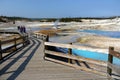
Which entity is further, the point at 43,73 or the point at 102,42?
the point at 102,42

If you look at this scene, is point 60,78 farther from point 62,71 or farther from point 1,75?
point 1,75

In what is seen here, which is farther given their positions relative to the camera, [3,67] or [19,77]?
[3,67]

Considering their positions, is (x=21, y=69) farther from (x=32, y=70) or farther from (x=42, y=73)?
(x=42, y=73)

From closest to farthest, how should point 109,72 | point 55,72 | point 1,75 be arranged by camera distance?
point 109,72
point 1,75
point 55,72

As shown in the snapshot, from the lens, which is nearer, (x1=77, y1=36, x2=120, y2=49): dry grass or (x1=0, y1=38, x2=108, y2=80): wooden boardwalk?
(x1=0, y1=38, x2=108, y2=80): wooden boardwalk

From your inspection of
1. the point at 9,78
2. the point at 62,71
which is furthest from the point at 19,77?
the point at 62,71

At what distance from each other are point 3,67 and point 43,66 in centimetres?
173

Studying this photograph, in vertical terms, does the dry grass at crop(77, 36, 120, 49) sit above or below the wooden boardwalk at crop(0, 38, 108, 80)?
below

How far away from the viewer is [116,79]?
7871 mm

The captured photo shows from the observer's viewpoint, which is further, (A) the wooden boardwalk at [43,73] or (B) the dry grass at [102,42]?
(B) the dry grass at [102,42]

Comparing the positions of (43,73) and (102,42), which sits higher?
(43,73)

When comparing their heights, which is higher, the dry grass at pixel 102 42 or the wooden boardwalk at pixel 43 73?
the wooden boardwalk at pixel 43 73

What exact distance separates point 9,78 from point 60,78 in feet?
5.80

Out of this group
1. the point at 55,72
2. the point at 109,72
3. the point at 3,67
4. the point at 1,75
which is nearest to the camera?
the point at 109,72
